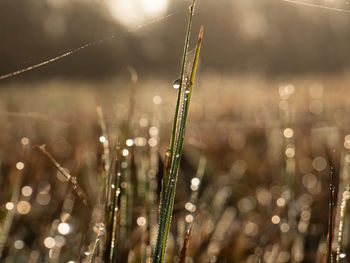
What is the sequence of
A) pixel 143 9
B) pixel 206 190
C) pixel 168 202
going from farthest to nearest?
1. pixel 206 190
2. pixel 143 9
3. pixel 168 202

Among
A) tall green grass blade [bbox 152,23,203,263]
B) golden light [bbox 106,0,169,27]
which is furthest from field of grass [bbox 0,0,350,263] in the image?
golden light [bbox 106,0,169,27]

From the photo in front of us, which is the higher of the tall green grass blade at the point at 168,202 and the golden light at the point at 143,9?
the golden light at the point at 143,9

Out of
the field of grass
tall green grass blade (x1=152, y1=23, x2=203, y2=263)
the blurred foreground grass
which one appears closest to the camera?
tall green grass blade (x1=152, y1=23, x2=203, y2=263)

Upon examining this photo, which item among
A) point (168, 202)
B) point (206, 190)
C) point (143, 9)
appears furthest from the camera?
point (206, 190)

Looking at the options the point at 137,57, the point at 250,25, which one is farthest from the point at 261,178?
the point at 137,57

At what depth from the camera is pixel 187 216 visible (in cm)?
129

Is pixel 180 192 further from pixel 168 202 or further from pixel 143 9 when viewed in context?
pixel 168 202

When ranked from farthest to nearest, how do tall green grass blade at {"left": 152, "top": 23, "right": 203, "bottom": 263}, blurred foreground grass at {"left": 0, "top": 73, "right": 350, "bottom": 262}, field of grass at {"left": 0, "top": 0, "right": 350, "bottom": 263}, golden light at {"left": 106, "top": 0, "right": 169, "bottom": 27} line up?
golden light at {"left": 106, "top": 0, "right": 169, "bottom": 27}, blurred foreground grass at {"left": 0, "top": 73, "right": 350, "bottom": 262}, field of grass at {"left": 0, "top": 0, "right": 350, "bottom": 263}, tall green grass blade at {"left": 152, "top": 23, "right": 203, "bottom": 263}

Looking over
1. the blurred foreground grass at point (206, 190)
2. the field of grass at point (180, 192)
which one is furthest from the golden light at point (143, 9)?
the blurred foreground grass at point (206, 190)

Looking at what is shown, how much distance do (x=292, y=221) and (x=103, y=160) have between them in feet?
1.85

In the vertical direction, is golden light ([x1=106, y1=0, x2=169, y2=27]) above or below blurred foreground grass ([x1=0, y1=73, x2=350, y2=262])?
above

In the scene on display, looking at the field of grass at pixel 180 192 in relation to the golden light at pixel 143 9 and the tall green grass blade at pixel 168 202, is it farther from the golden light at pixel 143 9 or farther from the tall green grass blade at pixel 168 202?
the golden light at pixel 143 9

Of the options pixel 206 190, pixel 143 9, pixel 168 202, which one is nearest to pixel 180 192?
pixel 206 190

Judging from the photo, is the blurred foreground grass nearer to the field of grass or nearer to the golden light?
the field of grass
